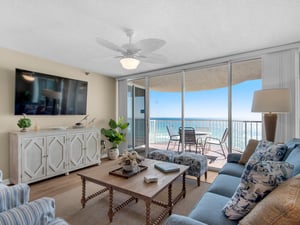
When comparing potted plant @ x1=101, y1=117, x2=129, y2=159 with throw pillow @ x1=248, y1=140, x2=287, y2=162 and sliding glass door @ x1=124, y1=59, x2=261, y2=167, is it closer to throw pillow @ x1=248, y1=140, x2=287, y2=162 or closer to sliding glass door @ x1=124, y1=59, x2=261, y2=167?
sliding glass door @ x1=124, y1=59, x2=261, y2=167

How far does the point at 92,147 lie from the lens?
4.08 meters

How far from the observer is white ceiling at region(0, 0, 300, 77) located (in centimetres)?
186

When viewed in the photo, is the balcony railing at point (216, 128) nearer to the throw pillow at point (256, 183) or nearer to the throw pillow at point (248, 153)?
the throw pillow at point (248, 153)

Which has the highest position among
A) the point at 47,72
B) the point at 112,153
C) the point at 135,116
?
the point at 47,72

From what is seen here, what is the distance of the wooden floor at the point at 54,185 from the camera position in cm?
270

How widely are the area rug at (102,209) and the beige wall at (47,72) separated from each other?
59.2 inches

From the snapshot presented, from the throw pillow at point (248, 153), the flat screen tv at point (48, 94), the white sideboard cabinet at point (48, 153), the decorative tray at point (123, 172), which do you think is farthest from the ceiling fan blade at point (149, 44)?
the white sideboard cabinet at point (48, 153)

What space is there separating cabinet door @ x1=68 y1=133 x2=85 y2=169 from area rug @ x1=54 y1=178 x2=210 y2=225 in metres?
0.93

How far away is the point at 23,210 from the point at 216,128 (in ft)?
16.7

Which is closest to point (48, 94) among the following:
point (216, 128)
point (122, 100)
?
point (122, 100)

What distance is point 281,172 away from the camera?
41.8 inches

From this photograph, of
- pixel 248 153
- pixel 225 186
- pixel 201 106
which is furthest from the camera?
pixel 201 106

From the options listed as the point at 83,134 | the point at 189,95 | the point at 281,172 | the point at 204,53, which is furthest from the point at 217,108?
the point at 281,172

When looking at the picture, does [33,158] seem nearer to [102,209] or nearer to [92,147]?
[92,147]
